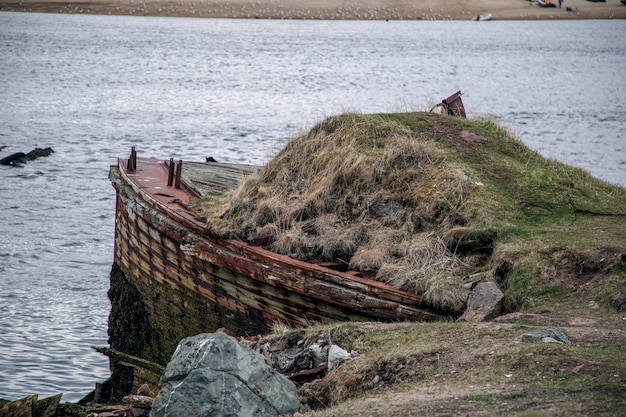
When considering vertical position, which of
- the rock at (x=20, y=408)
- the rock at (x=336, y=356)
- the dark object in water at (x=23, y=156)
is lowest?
the dark object in water at (x=23, y=156)

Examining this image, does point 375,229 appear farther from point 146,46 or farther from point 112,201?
point 146,46

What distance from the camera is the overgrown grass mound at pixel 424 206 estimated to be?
916 cm

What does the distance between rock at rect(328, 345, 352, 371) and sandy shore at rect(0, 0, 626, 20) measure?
10726 cm

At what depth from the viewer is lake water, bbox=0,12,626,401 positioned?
15172 millimetres

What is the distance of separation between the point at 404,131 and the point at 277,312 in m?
3.21

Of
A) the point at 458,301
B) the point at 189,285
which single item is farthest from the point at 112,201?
the point at 458,301

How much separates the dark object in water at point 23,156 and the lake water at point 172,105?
18.8 inches

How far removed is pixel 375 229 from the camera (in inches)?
399

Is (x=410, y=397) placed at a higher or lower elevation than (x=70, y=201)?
higher

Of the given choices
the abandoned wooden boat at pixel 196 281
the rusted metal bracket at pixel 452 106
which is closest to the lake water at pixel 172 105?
the rusted metal bracket at pixel 452 106

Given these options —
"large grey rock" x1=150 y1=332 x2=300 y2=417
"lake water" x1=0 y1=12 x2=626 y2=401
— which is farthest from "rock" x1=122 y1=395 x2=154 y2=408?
"lake water" x1=0 y1=12 x2=626 y2=401

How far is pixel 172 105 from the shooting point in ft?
141

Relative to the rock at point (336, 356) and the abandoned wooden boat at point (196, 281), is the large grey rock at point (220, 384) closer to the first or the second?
the rock at point (336, 356)

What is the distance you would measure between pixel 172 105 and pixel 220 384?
1488 inches
